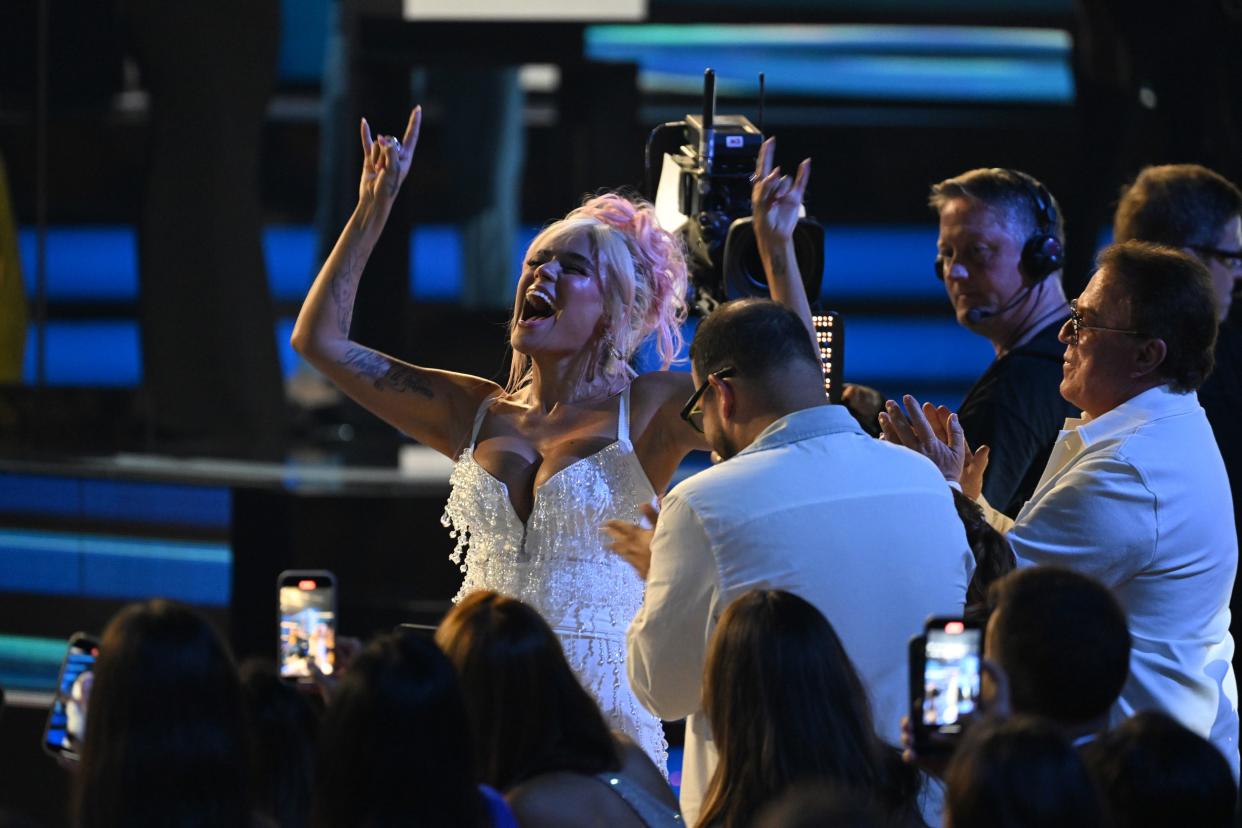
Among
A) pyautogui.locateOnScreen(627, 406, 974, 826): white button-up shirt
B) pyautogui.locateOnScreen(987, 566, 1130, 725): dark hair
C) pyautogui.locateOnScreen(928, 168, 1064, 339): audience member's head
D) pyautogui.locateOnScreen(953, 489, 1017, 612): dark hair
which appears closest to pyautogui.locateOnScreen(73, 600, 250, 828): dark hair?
pyautogui.locateOnScreen(627, 406, 974, 826): white button-up shirt

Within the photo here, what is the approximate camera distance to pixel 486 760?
1.81 meters

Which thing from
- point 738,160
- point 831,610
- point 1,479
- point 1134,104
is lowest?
point 1,479

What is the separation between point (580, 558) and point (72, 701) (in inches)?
44.9

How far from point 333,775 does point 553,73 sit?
194 inches

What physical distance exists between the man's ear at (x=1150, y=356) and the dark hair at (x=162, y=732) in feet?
4.76

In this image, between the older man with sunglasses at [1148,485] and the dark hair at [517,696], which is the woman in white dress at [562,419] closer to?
the older man with sunglasses at [1148,485]

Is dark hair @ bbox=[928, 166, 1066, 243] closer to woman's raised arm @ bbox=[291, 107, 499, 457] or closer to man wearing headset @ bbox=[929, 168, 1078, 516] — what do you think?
man wearing headset @ bbox=[929, 168, 1078, 516]

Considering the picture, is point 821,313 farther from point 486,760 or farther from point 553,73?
point 553,73

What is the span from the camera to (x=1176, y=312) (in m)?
2.45

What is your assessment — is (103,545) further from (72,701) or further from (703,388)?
(72,701)

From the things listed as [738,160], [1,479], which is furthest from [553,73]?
[738,160]

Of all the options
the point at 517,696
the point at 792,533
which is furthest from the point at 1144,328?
the point at 517,696

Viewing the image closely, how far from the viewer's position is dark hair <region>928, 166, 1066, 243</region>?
3139mm

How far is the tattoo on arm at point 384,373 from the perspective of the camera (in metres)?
2.83
